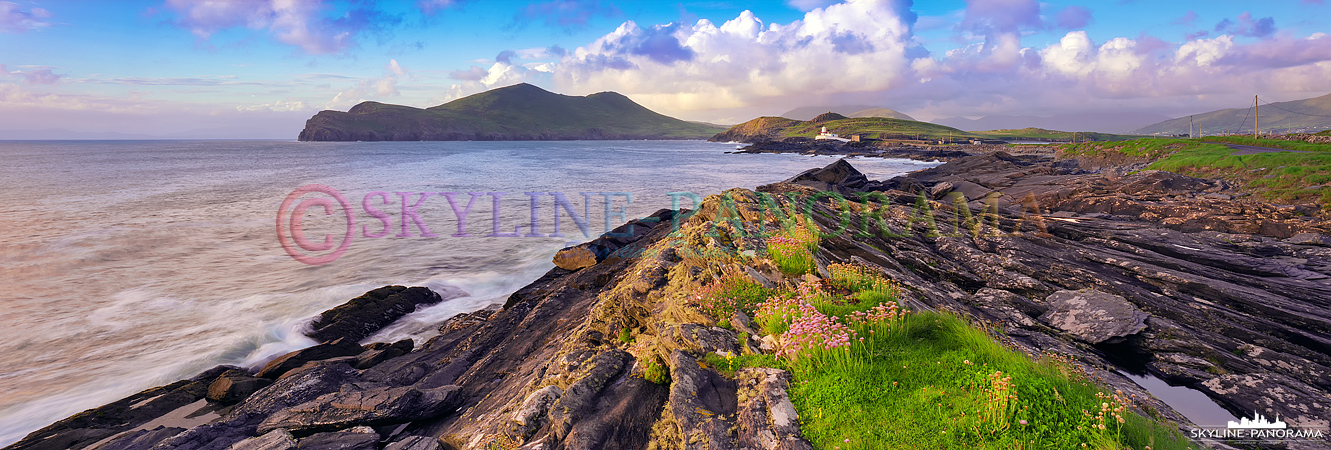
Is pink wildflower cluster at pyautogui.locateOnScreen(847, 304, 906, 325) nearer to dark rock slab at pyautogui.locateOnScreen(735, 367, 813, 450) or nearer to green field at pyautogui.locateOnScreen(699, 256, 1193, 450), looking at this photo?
green field at pyautogui.locateOnScreen(699, 256, 1193, 450)

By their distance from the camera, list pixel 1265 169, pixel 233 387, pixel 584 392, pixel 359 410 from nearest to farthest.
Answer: pixel 584 392, pixel 359 410, pixel 233 387, pixel 1265 169

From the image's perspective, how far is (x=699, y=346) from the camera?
7270mm

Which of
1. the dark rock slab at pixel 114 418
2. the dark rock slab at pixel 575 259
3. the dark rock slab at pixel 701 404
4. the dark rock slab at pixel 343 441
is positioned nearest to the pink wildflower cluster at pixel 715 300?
Result: the dark rock slab at pixel 701 404

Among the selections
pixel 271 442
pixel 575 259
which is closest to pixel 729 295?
pixel 271 442

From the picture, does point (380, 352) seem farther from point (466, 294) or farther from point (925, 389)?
point (925, 389)

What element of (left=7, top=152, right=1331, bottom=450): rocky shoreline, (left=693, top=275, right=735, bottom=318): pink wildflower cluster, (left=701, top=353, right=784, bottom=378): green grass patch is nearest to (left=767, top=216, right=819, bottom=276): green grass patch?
(left=7, top=152, right=1331, bottom=450): rocky shoreline

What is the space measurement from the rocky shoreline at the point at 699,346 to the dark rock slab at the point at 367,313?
0.23ft

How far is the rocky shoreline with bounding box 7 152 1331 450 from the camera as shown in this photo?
6.44 metres

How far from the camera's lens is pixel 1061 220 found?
20.1 metres

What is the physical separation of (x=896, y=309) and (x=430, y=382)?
29.9 feet

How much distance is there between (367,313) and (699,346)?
12.6 metres

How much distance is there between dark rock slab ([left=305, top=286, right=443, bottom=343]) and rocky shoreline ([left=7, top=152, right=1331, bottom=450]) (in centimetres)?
7

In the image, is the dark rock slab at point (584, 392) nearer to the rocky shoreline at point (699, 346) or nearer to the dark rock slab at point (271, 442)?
the rocky shoreline at point (699, 346)

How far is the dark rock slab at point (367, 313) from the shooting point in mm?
14289
